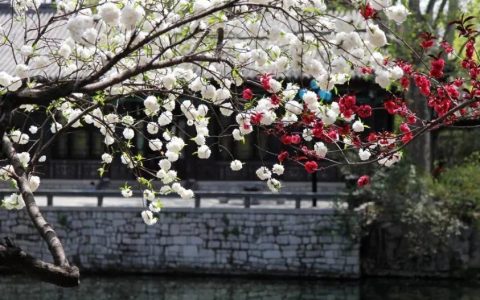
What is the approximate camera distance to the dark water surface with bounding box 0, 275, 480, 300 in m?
16.7

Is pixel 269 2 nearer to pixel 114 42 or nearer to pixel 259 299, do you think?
pixel 114 42

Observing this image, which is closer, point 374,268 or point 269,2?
point 269,2

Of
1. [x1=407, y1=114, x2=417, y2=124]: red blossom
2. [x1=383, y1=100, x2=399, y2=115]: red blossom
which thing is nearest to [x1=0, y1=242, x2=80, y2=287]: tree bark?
[x1=383, y1=100, x2=399, y2=115]: red blossom

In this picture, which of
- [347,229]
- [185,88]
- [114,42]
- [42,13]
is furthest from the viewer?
[42,13]

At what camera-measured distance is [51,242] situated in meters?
4.88

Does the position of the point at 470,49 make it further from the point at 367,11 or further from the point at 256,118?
the point at 367,11

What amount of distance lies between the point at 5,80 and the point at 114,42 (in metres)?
1.05

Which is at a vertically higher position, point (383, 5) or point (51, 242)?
point (383, 5)

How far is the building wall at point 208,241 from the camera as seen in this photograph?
59.4ft

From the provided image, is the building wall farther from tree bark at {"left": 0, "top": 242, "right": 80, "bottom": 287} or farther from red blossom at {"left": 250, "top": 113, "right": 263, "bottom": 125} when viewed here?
tree bark at {"left": 0, "top": 242, "right": 80, "bottom": 287}

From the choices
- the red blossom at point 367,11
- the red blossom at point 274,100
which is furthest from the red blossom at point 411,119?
the red blossom at point 367,11

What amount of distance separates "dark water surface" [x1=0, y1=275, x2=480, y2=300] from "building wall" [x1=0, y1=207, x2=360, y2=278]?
1.05ft

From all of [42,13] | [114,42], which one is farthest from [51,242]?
[42,13]

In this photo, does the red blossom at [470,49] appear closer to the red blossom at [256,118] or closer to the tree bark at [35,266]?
the red blossom at [256,118]
